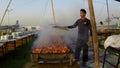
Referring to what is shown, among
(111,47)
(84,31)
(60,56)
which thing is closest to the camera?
(111,47)

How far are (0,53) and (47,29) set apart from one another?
11.2 feet

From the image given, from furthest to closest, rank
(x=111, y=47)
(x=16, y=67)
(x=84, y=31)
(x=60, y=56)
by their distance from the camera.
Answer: (x=16, y=67)
(x=84, y=31)
(x=60, y=56)
(x=111, y=47)

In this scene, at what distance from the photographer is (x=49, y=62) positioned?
27.7 feet

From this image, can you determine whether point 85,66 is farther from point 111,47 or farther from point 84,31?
point 111,47

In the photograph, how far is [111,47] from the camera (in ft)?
19.1

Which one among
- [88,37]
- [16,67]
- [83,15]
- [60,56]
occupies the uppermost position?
[83,15]

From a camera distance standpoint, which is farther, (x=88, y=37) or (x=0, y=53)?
(x=0, y=53)

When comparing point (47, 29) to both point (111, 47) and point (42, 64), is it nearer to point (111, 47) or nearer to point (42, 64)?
point (42, 64)

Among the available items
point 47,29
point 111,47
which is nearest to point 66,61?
point 111,47

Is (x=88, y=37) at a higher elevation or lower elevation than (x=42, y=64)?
higher

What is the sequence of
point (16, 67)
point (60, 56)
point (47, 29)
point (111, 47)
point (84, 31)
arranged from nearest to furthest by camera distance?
point (111, 47) < point (60, 56) < point (84, 31) < point (16, 67) < point (47, 29)

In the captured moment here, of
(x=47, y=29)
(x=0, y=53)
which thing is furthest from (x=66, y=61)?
(x=0, y=53)

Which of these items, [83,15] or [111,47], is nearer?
[111,47]

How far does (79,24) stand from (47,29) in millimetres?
5595
